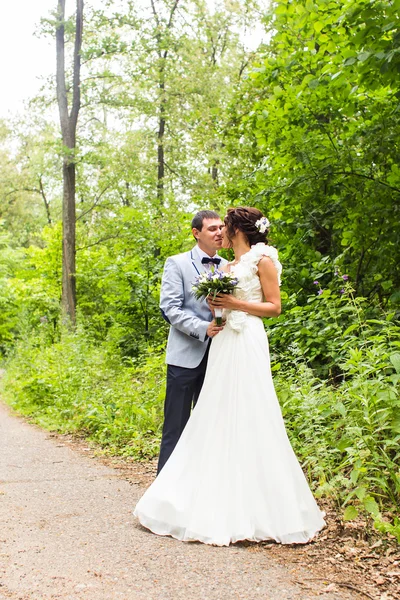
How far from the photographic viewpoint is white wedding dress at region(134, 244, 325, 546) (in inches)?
148

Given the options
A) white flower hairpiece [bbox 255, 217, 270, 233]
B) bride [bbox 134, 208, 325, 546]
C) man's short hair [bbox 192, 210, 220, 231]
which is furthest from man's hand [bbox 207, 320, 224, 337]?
man's short hair [bbox 192, 210, 220, 231]

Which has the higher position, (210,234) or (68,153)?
(68,153)

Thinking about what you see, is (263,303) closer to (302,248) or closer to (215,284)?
(215,284)

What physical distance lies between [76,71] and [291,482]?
53.6 ft

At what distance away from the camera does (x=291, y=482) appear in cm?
387

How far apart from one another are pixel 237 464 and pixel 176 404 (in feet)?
2.64

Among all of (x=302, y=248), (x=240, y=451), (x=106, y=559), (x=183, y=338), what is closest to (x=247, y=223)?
(x=183, y=338)

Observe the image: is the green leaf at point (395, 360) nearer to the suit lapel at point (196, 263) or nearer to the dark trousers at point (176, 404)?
the dark trousers at point (176, 404)

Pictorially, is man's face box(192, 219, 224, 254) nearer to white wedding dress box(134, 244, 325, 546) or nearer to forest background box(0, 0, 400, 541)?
white wedding dress box(134, 244, 325, 546)

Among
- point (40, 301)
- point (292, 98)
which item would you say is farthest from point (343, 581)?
point (40, 301)

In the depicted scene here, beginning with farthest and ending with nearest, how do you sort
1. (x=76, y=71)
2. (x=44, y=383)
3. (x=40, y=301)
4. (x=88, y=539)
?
(x=40, y=301) < (x=76, y=71) < (x=44, y=383) < (x=88, y=539)

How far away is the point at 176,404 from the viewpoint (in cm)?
457

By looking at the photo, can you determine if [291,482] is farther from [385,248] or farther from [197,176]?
[197,176]

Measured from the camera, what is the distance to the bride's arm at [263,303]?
420 cm
